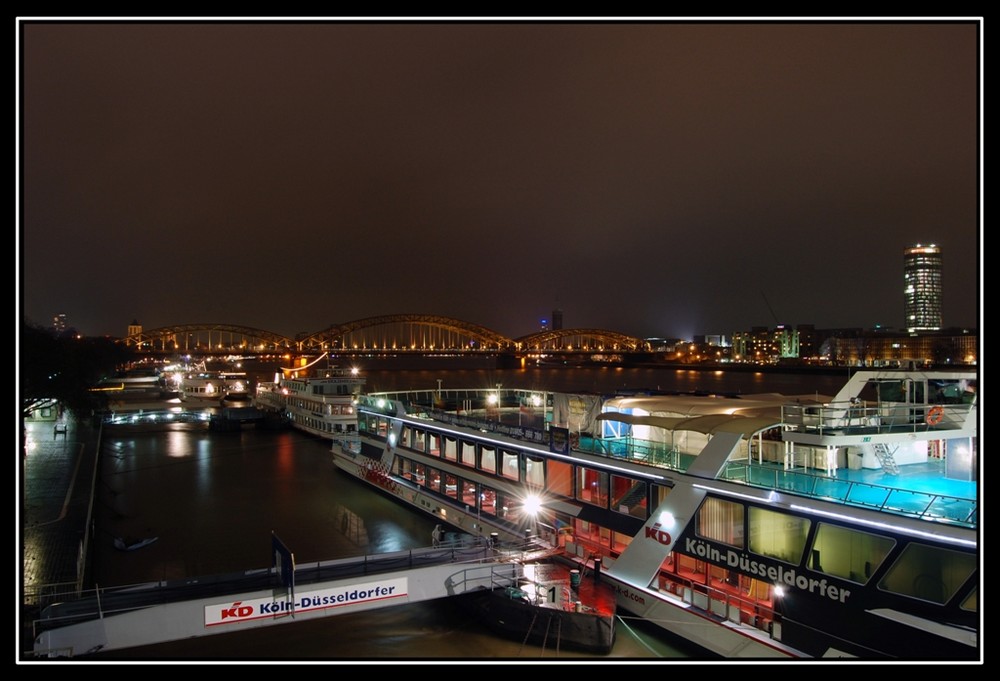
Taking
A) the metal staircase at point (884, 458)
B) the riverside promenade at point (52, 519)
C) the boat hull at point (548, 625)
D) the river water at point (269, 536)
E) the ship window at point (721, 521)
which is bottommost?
the river water at point (269, 536)

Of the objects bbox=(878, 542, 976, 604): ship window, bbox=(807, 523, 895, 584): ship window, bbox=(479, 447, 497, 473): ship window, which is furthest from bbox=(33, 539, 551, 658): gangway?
bbox=(878, 542, 976, 604): ship window

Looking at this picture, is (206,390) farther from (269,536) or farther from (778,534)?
(778,534)

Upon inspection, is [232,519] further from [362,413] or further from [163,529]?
[362,413]

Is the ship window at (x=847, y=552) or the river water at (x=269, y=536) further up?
the ship window at (x=847, y=552)

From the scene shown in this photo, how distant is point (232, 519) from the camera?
65.9 ft

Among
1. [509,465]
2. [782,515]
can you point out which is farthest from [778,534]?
[509,465]

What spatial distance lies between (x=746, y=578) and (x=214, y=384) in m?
58.2

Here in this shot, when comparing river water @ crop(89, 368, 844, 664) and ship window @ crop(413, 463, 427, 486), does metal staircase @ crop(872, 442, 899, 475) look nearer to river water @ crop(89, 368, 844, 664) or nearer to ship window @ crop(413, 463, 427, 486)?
river water @ crop(89, 368, 844, 664)

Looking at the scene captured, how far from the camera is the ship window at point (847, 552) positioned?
7.94m

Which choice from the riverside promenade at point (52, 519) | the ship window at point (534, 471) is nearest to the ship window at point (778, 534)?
the ship window at point (534, 471)

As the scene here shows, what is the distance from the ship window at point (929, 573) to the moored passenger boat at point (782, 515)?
0.01m

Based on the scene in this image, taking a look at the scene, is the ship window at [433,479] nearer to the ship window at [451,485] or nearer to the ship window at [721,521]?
the ship window at [451,485]

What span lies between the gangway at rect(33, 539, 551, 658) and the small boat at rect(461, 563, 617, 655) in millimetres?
379

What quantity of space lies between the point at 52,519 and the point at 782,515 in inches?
610
